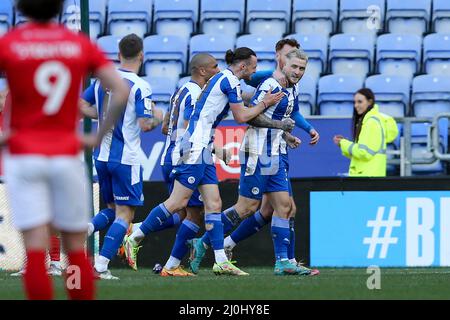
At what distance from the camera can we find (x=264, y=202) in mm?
12148

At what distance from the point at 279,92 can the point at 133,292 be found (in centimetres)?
341

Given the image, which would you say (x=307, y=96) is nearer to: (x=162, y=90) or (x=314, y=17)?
(x=162, y=90)

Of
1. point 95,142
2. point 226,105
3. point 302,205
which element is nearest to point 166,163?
point 226,105

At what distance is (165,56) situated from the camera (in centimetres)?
1756

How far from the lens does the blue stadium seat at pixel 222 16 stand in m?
18.3

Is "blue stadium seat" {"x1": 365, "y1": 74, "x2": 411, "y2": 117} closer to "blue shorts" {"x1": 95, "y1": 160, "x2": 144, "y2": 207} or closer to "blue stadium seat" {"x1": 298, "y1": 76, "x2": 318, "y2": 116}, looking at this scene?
"blue stadium seat" {"x1": 298, "y1": 76, "x2": 318, "y2": 116}

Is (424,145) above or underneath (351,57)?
underneath

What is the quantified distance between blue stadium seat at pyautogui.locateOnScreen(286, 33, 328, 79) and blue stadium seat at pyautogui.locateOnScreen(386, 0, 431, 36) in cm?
113

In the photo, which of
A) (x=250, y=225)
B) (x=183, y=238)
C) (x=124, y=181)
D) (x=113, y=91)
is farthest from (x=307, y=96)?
(x=113, y=91)

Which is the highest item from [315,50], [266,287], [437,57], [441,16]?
[441,16]

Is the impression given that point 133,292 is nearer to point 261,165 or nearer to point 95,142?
point 95,142

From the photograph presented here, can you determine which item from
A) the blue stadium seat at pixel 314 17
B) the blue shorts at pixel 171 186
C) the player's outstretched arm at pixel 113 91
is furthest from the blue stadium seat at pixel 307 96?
the player's outstretched arm at pixel 113 91

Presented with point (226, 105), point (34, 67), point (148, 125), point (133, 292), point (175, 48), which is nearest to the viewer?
point (34, 67)

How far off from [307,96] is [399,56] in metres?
1.84
